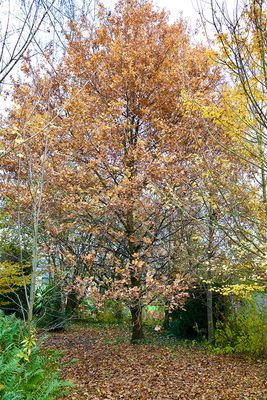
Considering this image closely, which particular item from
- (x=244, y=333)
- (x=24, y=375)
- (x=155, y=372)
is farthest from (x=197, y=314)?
(x=24, y=375)

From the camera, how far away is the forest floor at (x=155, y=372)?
588cm

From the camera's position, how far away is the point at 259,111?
304 centimetres

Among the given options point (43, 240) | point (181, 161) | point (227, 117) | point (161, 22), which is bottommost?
point (43, 240)

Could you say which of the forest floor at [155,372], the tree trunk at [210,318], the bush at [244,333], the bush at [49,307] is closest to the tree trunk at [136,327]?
the forest floor at [155,372]

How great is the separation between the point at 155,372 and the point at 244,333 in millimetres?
2900

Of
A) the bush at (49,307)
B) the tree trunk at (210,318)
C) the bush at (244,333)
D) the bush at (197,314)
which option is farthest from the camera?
the bush at (197,314)

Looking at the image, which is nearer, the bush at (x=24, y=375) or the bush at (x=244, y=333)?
the bush at (x=24, y=375)

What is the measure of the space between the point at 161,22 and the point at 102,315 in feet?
34.0

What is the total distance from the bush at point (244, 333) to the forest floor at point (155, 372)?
1.14 feet

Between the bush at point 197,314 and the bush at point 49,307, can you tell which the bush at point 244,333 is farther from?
the bush at point 49,307

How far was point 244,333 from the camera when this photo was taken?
881cm

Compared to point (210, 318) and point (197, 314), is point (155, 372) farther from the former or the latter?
point (197, 314)

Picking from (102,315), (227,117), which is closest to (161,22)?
(227,117)

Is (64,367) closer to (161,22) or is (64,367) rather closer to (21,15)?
(21,15)
